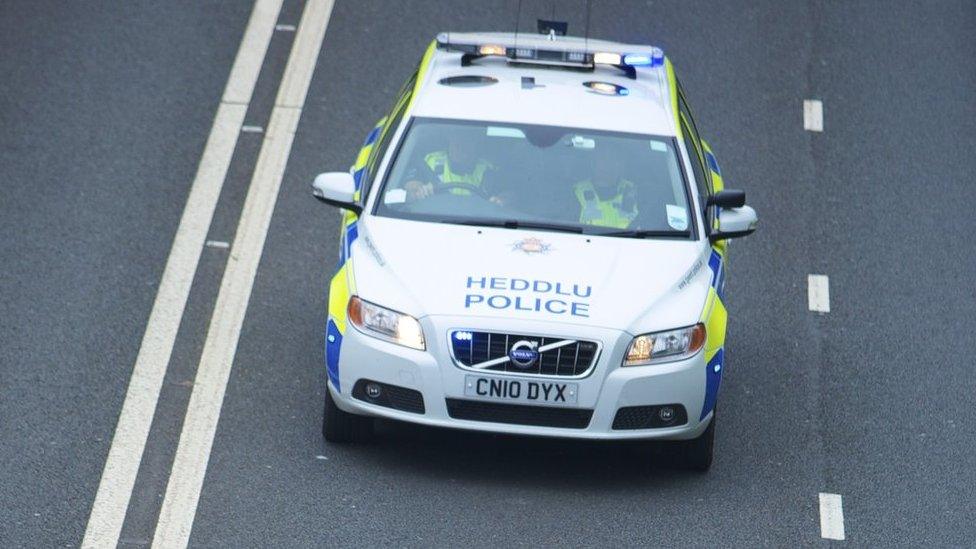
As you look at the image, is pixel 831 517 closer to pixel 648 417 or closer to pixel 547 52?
pixel 648 417

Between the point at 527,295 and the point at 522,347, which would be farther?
the point at 527,295

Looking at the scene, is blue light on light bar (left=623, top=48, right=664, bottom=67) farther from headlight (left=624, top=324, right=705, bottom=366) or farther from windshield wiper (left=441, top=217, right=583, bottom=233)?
→ headlight (left=624, top=324, right=705, bottom=366)

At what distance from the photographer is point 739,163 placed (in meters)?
15.0

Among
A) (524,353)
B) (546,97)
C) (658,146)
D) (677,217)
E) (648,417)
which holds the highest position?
(546,97)

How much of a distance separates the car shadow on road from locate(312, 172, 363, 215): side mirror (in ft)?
4.05

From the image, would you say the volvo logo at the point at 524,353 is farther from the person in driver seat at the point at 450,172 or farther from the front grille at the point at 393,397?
the person in driver seat at the point at 450,172

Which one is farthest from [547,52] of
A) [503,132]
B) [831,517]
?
[831,517]

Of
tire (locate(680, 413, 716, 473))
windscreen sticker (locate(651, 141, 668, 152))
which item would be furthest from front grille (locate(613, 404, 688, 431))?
windscreen sticker (locate(651, 141, 668, 152))

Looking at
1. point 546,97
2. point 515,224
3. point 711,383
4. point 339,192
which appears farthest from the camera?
point 546,97

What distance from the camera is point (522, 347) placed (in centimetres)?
983

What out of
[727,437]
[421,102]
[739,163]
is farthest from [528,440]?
[739,163]

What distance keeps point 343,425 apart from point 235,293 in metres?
2.20

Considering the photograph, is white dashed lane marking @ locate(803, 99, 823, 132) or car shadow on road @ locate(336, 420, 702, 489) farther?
white dashed lane marking @ locate(803, 99, 823, 132)

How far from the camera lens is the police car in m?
9.87
